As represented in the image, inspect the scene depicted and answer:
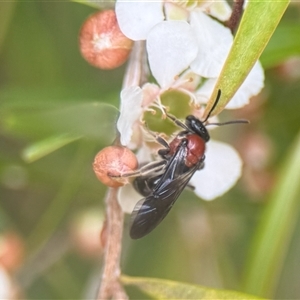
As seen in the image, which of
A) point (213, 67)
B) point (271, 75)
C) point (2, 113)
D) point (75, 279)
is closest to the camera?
point (213, 67)

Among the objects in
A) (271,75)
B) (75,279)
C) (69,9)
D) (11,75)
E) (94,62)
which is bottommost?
(75,279)

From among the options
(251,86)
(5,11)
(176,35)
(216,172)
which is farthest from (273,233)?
(5,11)

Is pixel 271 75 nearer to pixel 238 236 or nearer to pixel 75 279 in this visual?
pixel 238 236

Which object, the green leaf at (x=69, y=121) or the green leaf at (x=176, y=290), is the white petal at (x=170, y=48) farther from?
the green leaf at (x=176, y=290)

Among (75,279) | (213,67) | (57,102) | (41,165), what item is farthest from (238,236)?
(213,67)

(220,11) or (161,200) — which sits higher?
(220,11)

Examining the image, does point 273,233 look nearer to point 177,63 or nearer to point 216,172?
point 216,172
